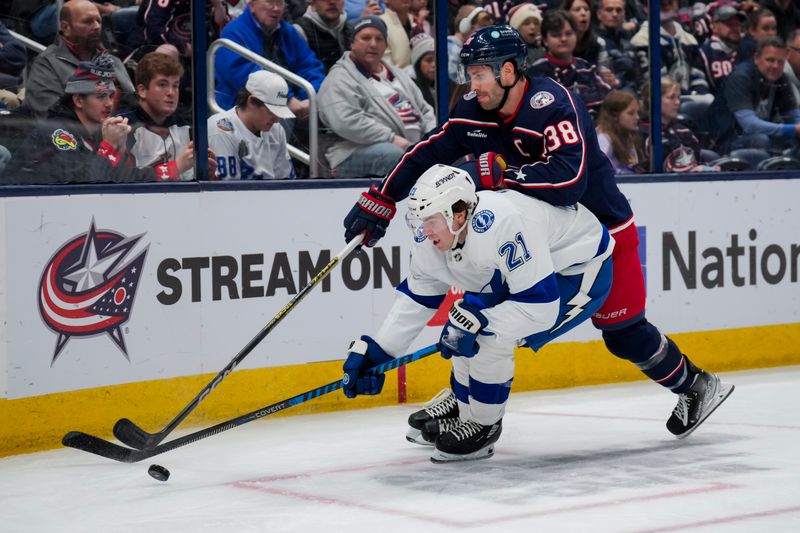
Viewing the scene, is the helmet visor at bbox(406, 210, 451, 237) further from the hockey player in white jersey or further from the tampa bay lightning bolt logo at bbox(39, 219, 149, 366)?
the tampa bay lightning bolt logo at bbox(39, 219, 149, 366)

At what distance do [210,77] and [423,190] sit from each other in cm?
164

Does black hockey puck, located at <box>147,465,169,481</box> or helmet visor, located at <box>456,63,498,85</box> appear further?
helmet visor, located at <box>456,63,498,85</box>

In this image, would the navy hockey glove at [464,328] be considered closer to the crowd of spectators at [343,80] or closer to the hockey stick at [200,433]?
the hockey stick at [200,433]

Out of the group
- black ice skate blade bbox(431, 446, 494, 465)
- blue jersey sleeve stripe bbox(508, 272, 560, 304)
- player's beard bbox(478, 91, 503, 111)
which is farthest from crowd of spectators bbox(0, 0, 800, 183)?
blue jersey sleeve stripe bbox(508, 272, 560, 304)

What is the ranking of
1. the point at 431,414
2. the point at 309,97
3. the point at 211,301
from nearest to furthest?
1. the point at 431,414
2. the point at 211,301
3. the point at 309,97

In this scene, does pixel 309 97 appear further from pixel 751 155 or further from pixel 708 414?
pixel 751 155

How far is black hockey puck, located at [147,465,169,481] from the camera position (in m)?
3.91

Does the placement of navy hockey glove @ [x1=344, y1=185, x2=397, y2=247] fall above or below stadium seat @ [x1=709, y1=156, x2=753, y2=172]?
below

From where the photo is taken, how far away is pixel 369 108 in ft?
19.0

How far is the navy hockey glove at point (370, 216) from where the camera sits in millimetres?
4387

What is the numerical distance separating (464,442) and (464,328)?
0.49 meters

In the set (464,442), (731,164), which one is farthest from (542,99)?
(731,164)

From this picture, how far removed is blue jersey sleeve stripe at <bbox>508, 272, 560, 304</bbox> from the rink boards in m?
1.54

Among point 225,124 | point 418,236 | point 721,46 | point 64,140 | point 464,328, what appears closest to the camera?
point 464,328
